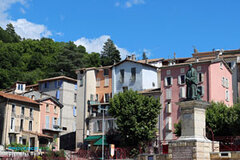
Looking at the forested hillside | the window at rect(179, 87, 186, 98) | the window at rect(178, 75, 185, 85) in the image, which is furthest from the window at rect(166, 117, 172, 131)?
the forested hillside

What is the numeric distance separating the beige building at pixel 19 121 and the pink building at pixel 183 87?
59.8 ft

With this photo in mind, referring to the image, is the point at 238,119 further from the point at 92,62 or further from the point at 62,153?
the point at 92,62

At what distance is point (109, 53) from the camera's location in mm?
107188

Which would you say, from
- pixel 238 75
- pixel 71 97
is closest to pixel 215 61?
pixel 238 75

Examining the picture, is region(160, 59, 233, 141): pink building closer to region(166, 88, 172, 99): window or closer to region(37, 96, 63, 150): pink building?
region(166, 88, 172, 99): window

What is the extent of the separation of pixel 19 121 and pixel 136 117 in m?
18.4

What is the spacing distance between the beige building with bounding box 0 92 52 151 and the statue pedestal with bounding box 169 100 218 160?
36.1 m

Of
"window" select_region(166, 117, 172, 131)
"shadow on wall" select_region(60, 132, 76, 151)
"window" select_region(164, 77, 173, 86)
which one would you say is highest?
"window" select_region(164, 77, 173, 86)

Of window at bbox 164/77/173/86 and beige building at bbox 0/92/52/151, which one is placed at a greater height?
window at bbox 164/77/173/86

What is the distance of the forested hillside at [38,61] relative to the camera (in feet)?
287

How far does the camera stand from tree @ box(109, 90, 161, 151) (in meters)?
52.3

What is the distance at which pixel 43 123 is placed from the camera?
64625mm

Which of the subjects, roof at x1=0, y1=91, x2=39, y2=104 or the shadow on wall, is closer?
roof at x1=0, y1=91, x2=39, y2=104

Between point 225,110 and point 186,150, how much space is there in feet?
71.4
